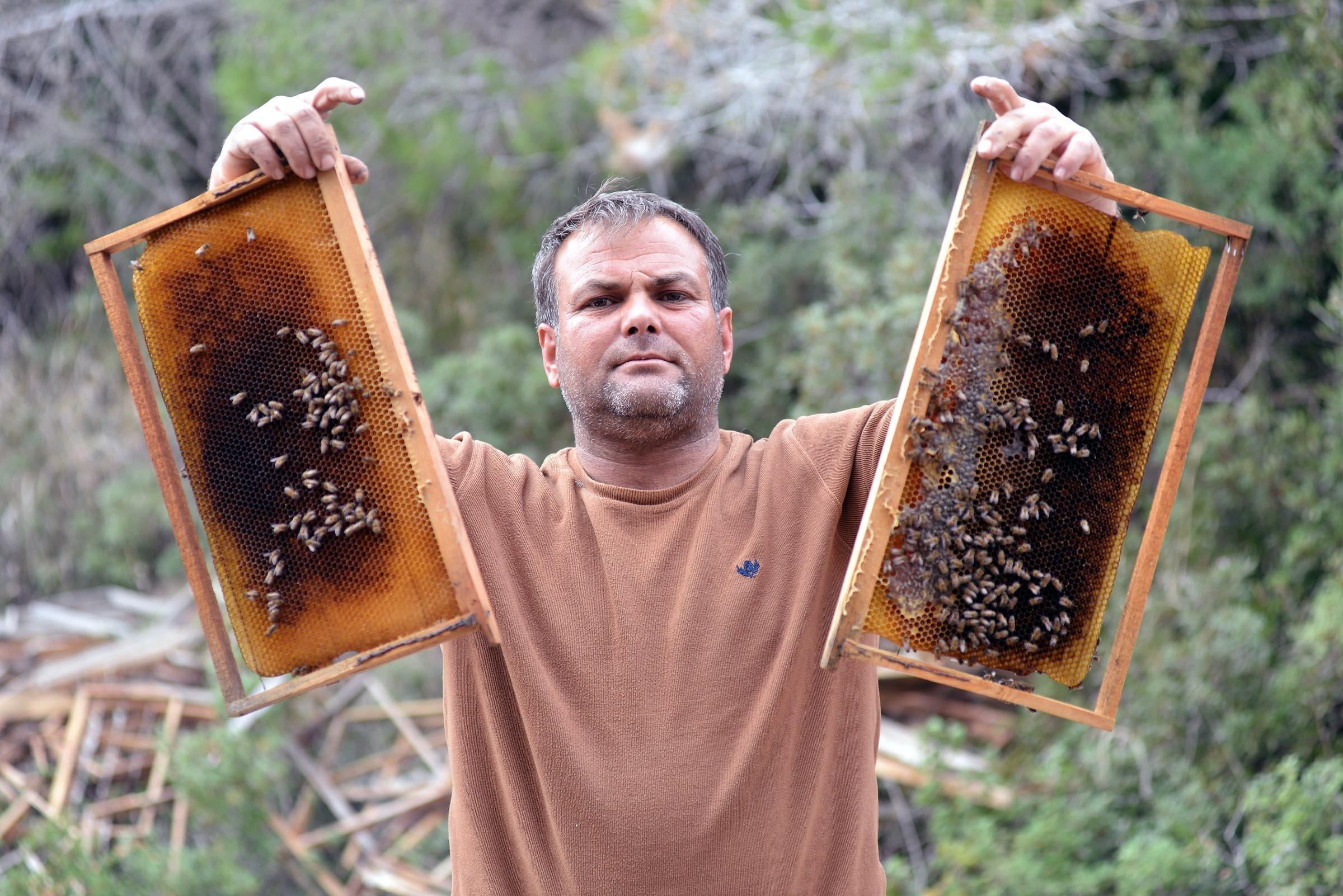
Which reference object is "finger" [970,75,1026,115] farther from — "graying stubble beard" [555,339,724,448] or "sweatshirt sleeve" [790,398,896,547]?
"graying stubble beard" [555,339,724,448]

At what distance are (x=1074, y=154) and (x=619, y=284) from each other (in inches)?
44.9

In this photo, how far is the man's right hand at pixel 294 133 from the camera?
2.65 metres

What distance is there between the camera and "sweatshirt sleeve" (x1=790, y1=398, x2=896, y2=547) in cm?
292

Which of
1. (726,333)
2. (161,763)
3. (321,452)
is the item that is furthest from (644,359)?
(161,763)

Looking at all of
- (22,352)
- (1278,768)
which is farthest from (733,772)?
(22,352)

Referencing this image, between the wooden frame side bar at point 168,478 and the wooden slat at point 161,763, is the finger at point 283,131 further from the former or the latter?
the wooden slat at point 161,763

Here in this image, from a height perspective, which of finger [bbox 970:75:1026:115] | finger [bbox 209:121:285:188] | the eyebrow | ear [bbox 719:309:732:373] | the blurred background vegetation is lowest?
the blurred background vegetation

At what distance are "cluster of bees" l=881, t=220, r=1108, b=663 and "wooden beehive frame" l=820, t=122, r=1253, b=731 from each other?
0.04 m

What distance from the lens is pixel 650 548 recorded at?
286 cm

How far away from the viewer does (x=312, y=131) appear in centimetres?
267

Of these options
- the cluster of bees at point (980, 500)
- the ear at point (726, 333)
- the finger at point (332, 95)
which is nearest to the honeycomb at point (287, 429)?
the finger at point (332, 95)

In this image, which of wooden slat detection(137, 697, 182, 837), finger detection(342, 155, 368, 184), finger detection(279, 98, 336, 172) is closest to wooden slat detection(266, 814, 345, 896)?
wooden slat detection(137, 697, 182, 837)

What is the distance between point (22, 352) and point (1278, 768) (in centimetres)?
1161

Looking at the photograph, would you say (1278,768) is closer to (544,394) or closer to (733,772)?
(733,772)
